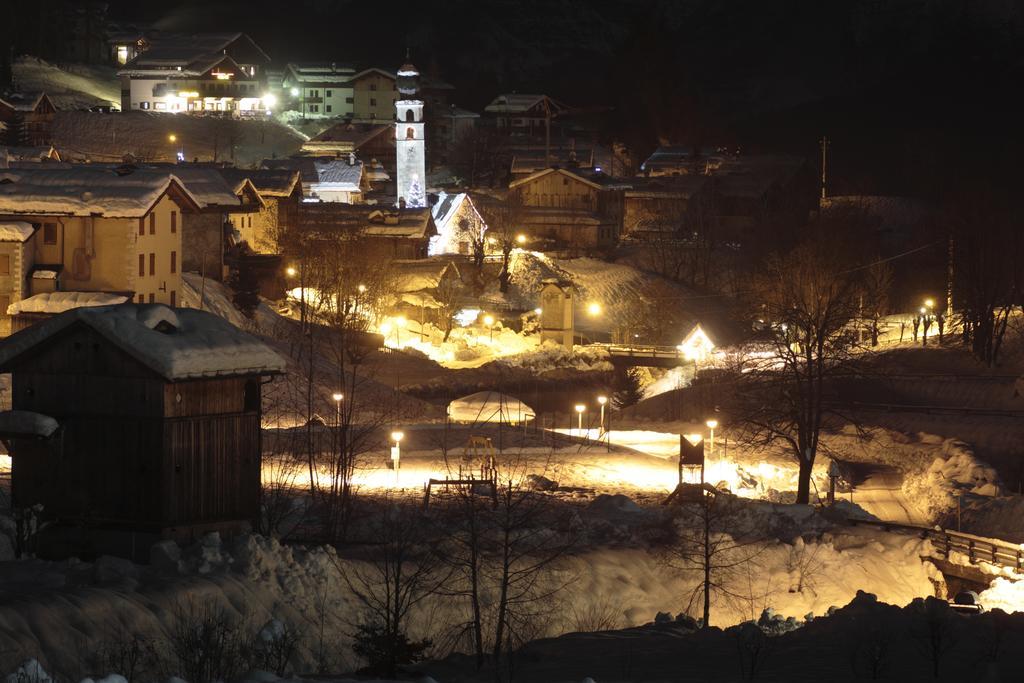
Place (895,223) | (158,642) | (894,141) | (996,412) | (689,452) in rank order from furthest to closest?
1. (894,141)
2. (895,223)
3. (996,412)
4. (689,452)
5. (158,642)

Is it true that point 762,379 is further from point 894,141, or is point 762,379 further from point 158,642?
point 894,141

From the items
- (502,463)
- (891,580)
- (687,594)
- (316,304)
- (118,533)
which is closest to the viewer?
(118,533)

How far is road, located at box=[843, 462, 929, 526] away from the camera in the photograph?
34906 mm

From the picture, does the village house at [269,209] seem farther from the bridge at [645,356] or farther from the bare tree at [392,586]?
the bare tree at [392,586]

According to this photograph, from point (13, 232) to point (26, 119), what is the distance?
143ft

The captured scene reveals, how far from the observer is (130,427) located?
22781mm

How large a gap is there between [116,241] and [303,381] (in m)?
5.29

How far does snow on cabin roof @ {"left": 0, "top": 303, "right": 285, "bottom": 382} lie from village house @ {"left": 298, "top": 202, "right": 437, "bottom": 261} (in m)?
43.3

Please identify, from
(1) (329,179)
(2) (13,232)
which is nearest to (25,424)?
(2) (13,232)

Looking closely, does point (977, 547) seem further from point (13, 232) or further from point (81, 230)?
point (13, 232)

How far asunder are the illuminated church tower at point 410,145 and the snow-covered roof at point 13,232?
3721cm

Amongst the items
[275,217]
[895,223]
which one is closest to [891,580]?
[275,217]

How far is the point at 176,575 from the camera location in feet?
69.6

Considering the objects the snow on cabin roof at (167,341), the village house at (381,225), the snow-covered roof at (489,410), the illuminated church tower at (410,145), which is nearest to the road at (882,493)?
the snow-covered roof at (489,410)
